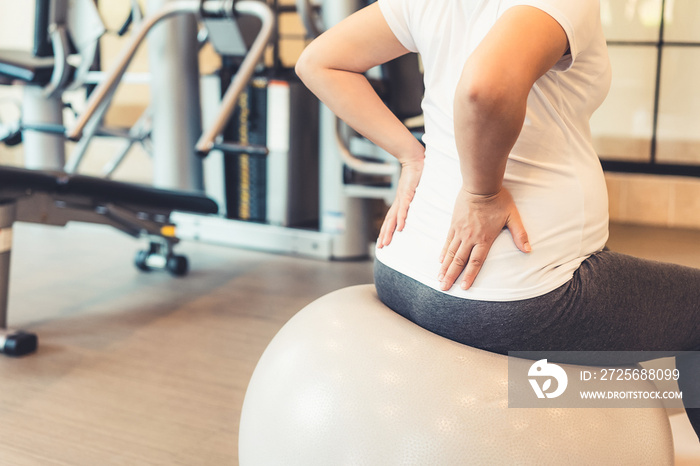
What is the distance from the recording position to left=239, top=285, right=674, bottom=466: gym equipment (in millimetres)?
892

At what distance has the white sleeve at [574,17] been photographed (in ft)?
2.61

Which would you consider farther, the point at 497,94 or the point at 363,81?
the point at 363,81

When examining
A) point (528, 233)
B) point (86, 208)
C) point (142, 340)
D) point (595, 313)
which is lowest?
point (142, 340)

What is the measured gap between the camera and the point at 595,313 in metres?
0.93

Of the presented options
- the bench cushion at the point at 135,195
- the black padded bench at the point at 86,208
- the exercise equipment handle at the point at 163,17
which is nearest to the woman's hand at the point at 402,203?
the black padded bench at the point at 86,208

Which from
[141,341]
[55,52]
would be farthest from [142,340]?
[55,52]

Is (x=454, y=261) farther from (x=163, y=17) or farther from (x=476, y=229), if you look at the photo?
(x=163, y=17)

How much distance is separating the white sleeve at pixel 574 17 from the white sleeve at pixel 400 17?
0.19 meters

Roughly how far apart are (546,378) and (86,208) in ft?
6.04

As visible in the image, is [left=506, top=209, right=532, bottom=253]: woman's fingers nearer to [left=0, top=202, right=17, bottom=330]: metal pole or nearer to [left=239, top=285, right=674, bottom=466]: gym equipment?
[left=239, top=285, right=674, bottom=466]: gym equipment

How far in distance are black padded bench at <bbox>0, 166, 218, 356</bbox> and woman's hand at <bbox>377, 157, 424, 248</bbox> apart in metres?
1.32

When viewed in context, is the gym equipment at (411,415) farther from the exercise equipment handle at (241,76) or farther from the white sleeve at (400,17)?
the exercise equipment handle at (241,76)

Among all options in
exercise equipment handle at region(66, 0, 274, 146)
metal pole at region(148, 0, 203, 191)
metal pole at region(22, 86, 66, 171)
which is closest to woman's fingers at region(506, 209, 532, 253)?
exercise equipment handle at region(66, 0, 274, 146)

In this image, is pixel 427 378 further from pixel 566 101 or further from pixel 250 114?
pixel 250 114
